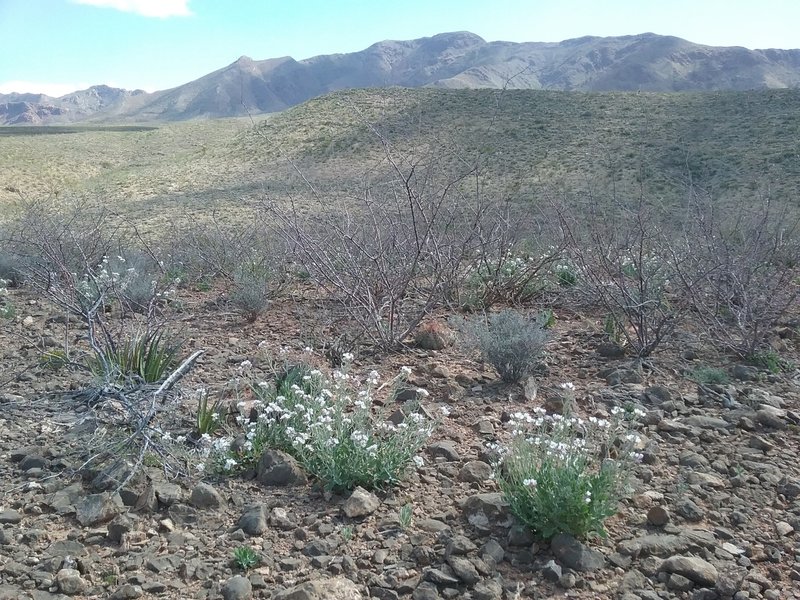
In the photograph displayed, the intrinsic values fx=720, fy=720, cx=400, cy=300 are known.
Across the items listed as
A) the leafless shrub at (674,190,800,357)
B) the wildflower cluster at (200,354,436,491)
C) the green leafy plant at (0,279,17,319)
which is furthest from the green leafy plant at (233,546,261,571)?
the green leafy plant at (0,279,17,319)

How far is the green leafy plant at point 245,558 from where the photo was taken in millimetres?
2951

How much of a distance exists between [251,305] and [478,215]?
91.5 inches

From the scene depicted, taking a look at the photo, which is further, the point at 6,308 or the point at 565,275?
the point at 565,275

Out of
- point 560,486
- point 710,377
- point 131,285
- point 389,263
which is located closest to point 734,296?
point 710,377

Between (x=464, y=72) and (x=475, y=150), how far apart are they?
10885 centimetres

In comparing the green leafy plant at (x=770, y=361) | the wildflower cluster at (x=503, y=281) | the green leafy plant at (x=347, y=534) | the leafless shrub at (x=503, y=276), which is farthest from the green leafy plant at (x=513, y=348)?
the green leafy plant at (x=347, y=534)

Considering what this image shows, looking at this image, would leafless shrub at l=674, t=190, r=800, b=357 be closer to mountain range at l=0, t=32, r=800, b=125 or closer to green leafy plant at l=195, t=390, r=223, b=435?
green leafy plant at l=195, t=390, r=223, b=435

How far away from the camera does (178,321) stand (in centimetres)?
689

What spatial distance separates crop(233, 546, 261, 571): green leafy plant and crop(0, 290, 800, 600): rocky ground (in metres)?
0.03

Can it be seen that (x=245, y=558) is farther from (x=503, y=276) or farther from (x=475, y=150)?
(x=475, y=150)

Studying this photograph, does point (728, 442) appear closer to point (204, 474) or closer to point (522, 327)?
point (522, 327)

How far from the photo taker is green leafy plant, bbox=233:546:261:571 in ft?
9.68

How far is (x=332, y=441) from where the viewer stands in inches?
138

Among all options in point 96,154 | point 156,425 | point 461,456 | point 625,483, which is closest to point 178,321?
point 156,425
